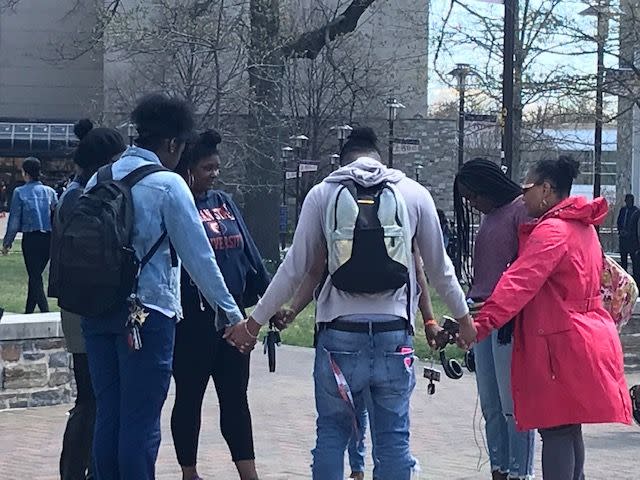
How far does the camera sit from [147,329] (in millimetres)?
4809

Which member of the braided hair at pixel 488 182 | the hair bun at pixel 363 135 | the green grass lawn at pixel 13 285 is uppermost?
the hair bun at pixel 363 135

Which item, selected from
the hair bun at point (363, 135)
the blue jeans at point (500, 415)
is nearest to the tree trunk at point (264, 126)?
the blue jeans at point (500, 415)

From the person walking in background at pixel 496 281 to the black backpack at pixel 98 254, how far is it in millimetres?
1895

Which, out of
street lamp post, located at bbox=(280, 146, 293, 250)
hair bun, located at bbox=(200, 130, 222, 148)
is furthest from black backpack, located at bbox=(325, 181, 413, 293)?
street lamp post, located at bbox=(280, 146, 293, 250)

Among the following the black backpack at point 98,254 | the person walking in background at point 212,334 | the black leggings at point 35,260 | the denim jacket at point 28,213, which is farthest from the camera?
the black leggings at point 35,260

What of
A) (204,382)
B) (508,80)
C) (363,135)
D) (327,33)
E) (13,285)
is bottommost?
(13,285)

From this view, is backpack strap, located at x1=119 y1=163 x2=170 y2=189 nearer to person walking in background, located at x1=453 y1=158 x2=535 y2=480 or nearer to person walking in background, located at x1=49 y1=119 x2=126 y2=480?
person walking in background, located at x1=49 y1=119 x2=126 y2=480

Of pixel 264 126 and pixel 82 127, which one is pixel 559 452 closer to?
pixel 82 127

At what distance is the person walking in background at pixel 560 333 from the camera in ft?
16.8

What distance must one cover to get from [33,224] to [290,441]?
23.2 ft

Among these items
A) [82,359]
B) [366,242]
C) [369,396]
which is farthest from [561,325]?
[82,359]

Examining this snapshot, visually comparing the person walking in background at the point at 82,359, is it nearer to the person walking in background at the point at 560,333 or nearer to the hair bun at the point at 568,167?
the person walking in background at the point at 560,333

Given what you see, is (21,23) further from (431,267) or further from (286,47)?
(431,267)

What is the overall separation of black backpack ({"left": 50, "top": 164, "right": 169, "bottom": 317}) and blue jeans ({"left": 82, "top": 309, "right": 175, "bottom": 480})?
0.13m
